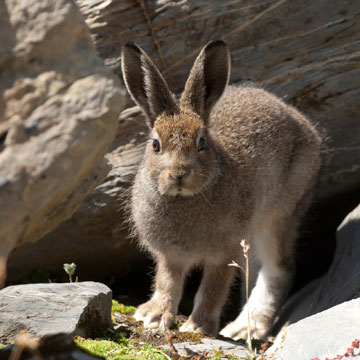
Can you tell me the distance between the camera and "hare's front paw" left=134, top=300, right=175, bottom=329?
5.89 metres

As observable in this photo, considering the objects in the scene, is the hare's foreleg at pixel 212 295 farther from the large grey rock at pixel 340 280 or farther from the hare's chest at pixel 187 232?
the large grey rock at pixel 340 280

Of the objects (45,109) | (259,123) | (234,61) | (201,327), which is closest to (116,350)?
(201,327)

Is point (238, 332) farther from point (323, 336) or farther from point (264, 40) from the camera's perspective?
point (264, 40)

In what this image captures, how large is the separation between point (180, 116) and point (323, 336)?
2415 millimetres

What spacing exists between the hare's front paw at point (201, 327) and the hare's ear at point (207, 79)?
203 cm

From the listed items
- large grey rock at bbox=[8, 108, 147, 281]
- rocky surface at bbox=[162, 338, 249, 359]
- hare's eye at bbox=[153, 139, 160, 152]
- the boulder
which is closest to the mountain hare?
hare's eye at bbox=[153, 139, 160, 152]

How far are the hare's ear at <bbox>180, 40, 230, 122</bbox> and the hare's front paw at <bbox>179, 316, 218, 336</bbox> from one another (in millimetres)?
2032

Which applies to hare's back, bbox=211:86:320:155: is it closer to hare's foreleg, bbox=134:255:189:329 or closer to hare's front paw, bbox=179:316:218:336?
hare's foreleg, bbox=134:255:189:329

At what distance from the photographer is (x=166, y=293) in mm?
6137

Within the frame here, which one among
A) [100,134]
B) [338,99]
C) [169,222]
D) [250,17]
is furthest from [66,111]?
[338,99]

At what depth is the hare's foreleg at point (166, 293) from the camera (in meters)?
6.03

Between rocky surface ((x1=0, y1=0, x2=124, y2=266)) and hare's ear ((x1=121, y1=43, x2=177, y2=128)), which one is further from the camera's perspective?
hare's ear ((x1=121, y1=43, x2=177, y2=128))

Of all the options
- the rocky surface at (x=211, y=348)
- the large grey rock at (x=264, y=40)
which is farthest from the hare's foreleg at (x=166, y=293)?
the large grey rock at (x=264, y=40)

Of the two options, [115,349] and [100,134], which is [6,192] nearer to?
[100,134]
